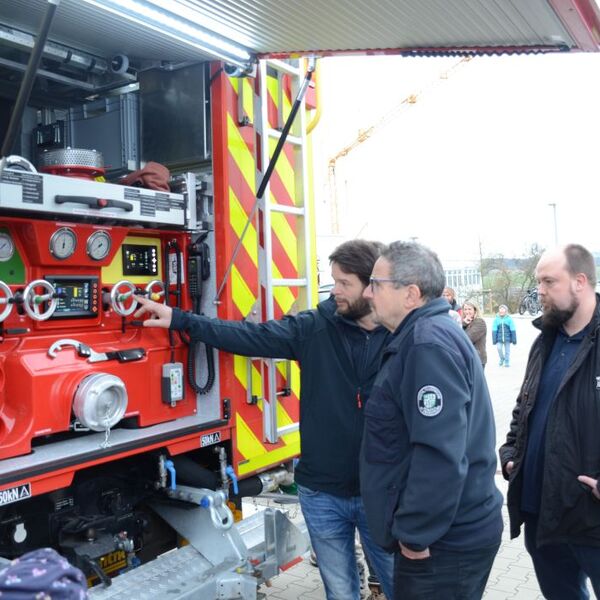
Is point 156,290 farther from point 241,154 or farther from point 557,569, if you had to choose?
point 557,569

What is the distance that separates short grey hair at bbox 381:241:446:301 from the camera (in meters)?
2.54

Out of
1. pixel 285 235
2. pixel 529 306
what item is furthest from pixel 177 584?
pixel 529 306

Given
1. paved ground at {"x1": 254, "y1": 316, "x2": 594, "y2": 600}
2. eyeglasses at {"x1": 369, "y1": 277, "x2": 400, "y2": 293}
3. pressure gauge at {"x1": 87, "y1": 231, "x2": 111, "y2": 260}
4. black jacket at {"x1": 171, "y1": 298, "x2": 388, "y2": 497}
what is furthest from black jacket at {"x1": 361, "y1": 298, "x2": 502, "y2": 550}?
paved ground at {"x1": 254, "y1": 316, "x2": 594, "y2": 600}

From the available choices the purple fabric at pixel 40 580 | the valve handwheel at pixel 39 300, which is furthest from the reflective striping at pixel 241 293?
the purple fabric at pixel 40 580

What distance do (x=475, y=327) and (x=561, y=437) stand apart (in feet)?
22.9

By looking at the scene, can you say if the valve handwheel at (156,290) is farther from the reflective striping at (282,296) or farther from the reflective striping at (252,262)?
the reflective striping at (282,296)

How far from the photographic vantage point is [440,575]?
2.33m

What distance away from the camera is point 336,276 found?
10.9 feet

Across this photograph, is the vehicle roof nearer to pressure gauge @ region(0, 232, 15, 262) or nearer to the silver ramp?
pressure gauge @ region(0, 232, 15, 262)

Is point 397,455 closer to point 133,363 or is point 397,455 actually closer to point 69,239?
point 133,363

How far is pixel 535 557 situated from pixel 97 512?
6.70 feet

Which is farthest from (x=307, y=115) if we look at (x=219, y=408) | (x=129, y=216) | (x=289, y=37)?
(x=219, y=408)

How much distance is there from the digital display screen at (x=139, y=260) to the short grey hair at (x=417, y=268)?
4.86 ft

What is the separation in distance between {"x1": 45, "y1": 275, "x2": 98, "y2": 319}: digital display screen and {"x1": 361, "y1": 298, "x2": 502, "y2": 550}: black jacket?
4.95 feet
